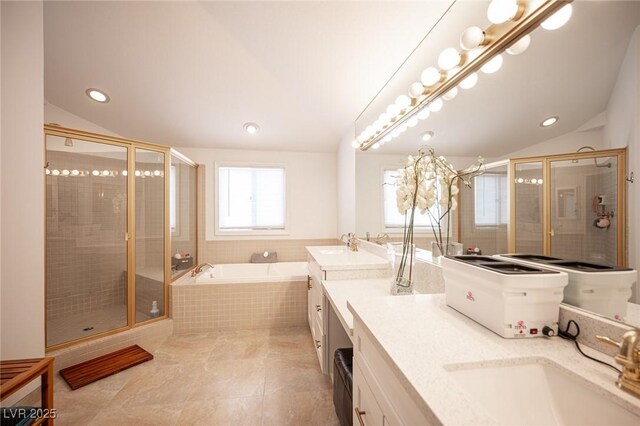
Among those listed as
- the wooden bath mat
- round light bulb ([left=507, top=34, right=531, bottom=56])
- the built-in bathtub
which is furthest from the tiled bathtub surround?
round light bulb ([left=507, top=34, right=531, bottom=56])

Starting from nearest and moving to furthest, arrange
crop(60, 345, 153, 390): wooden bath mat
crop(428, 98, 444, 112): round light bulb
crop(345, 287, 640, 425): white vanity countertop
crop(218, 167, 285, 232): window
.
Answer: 1. crop(345, 287, 640, 425): white vanity countertop
2. crop(428, 98, 444, 112): round light bulb
3. crop(60, 345, 153, 390): wooden bath mat
4. crop(218, 167, 285, 232): window

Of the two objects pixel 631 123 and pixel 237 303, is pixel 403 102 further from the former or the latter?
pixel 237 303

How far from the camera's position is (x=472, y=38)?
108cm

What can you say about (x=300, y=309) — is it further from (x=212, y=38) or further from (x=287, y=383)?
(x=212, y=38)

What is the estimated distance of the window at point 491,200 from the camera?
1.07 m

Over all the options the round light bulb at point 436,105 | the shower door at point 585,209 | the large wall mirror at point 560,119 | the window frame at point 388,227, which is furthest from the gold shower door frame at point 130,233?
the shower door at point 585,209

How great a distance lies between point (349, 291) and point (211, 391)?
123cm

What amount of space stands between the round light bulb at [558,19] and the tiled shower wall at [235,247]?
3252 millimetres

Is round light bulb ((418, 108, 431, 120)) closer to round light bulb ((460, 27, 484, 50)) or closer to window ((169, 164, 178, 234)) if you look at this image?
round light bulb ((460, 27, 484, 50))

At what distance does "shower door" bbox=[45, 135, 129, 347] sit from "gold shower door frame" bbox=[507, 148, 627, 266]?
117 inches

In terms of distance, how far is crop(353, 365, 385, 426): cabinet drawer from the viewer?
80cm

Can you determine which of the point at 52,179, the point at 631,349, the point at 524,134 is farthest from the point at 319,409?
the point at 52,179

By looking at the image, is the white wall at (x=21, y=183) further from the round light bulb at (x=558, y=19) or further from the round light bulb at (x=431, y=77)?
the round light bulb at (x=558, y=19)

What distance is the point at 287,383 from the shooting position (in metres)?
1.87
